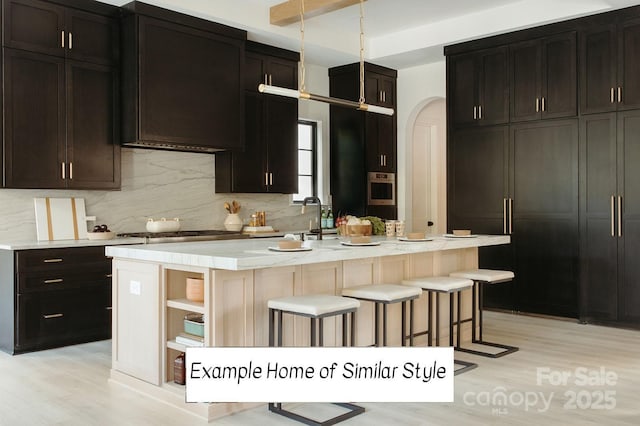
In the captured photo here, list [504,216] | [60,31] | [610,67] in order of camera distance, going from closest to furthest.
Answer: [60,31]
[610,67]
[504,216]

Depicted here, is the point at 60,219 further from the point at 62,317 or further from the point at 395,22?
the point at 395,22

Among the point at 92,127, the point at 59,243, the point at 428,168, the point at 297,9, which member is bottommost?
the point at 59,243

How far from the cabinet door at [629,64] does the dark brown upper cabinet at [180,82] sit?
3.66 meters

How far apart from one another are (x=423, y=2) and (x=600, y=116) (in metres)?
2.06

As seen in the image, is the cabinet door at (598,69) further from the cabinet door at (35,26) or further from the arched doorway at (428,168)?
the cabinet door at (35,26)

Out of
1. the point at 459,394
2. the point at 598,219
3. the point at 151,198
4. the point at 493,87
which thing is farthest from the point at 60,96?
the point at 598,219

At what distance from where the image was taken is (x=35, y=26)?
16.7ft

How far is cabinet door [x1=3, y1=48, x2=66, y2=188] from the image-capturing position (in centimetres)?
496

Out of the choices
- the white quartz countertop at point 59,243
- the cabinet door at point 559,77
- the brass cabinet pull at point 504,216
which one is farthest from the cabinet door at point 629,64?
the white quartz countertop at point 59,243

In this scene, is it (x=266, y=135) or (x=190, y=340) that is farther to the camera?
(x=266, y=135)

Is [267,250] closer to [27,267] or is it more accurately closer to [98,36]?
[27,267]

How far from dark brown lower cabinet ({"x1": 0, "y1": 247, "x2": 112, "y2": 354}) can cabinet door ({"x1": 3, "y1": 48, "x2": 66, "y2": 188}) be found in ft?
2.22

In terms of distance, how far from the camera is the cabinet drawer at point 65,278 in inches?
188

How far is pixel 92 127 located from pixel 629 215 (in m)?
4.91
